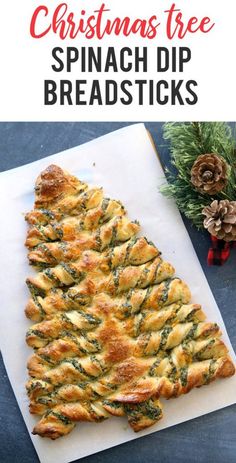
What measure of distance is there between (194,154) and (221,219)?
251mm

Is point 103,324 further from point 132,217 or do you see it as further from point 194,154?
Answer: point 194,154

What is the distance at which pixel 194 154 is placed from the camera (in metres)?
2.09

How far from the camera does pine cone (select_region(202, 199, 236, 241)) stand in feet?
6.57

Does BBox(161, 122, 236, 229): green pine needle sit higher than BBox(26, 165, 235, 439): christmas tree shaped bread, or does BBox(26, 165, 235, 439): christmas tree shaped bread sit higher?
BBox(161, 122, 236, 229): green pine needle

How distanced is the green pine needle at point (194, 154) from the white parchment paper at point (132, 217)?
86mm

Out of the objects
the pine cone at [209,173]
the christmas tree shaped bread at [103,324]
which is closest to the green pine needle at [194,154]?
the pine cone at [209,173]

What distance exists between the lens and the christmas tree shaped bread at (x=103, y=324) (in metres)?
2.04

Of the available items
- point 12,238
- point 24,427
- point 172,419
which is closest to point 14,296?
point 12,238

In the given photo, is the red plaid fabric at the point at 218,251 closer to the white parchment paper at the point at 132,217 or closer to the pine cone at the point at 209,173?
the white parchment paper at the point at 132,217

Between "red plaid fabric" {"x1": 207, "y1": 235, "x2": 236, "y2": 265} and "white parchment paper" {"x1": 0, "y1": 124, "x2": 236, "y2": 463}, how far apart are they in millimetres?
58

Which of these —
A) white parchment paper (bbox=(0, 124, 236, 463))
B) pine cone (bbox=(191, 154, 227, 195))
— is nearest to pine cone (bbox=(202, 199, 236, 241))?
pine cone (bbox=(191, 154, 227, 195))

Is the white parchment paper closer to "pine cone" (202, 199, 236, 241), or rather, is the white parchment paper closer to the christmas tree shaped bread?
the christmas tree shaped bread

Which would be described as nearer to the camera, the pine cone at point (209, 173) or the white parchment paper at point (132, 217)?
the pine cone at point (209, 173)

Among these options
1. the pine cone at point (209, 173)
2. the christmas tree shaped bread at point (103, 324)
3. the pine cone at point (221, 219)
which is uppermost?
the pine cone at point (209, 173)
